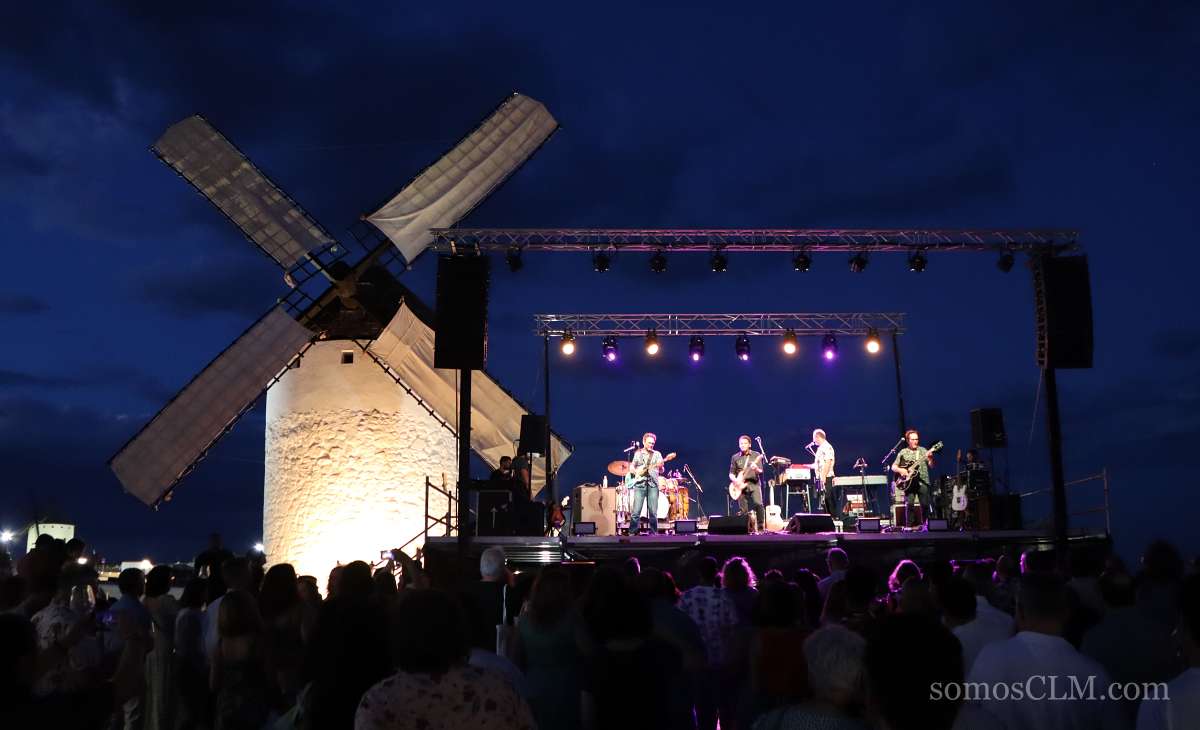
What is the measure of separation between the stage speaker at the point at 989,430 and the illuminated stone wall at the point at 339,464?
10.7 meters

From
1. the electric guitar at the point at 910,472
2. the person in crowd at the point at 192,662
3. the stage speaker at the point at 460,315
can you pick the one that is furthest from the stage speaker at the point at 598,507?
the person in crowd at the point at 192,662

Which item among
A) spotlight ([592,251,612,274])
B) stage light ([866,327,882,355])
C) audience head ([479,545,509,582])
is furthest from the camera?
stage light ([866,327,882,355])

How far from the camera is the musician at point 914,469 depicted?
55.8 ft

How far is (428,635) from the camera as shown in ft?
10.4

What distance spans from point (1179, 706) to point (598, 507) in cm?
1665

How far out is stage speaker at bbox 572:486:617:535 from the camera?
762 inches

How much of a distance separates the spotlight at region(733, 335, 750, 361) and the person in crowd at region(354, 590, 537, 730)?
18.1 m

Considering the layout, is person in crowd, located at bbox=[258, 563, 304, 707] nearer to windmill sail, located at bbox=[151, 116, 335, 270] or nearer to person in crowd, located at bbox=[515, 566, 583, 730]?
person in crowd, located at bbox=[515, 566, 583, 730]

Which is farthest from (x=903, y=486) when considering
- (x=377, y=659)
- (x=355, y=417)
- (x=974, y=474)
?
(x=377, y=659)

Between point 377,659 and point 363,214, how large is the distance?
17.2 metres

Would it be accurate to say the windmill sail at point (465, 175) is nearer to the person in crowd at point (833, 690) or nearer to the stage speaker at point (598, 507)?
the stage speaker at point (598, 507)

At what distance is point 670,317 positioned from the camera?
2130cm

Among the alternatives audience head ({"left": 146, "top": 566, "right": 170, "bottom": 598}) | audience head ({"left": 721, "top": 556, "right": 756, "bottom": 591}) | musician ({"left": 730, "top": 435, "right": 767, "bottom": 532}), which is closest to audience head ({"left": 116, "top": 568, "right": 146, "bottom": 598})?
audience head ({"left": 146, "top": 566, "right": 170, "bottom": 598})

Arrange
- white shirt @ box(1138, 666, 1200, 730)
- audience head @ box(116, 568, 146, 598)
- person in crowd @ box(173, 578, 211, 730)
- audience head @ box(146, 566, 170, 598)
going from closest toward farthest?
white shirt @ box(1138, 666, 1200, 730), person in crowd @ box(173, 578, 211, 730), audience head @ box(116, 568, 146, 598), audience head @ box(146, 566, 170, 598)
